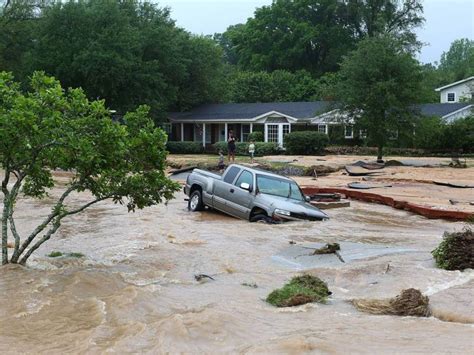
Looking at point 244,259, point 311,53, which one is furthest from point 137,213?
point 311,53

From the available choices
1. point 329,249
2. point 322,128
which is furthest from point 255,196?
point 322,128

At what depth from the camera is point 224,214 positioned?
17109mm

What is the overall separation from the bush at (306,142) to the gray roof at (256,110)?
3.41m

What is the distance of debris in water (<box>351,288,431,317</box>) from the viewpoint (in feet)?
24.9

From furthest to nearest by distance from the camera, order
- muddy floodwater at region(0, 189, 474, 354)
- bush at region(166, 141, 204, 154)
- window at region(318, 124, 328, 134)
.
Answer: bush at region(166, 141, 204, 154) < window at region(318, 124, 328, 134) < muddy floodwater at region(0, 189, 474, 354)

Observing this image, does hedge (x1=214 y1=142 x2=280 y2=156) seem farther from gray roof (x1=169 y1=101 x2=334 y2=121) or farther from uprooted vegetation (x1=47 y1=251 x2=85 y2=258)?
uprooted vegetation (x1=47 y1=251 x2=85 y2=258)

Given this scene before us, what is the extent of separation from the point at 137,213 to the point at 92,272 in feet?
27.8

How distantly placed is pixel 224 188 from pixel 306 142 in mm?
27883

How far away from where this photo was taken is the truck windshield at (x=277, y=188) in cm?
1590

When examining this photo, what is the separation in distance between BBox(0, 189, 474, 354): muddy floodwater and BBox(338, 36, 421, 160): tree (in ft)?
67.4

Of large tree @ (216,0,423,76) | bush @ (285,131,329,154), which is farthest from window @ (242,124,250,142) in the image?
large tree @ (216,0,423,76)

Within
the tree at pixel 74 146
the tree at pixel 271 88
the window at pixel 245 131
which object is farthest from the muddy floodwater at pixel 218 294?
the tree at pixel 271 88

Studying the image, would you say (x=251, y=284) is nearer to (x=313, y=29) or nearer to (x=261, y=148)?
(x=261, y=148)

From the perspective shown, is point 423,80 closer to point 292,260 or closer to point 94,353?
point 292,260
